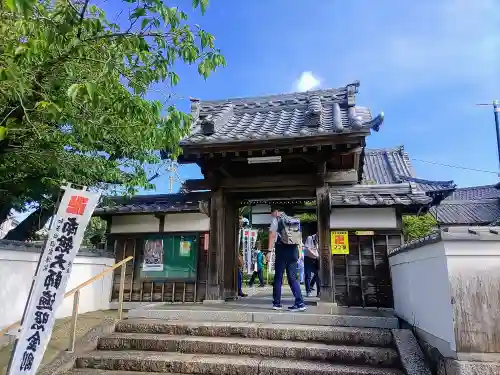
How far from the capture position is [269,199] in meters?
9.49

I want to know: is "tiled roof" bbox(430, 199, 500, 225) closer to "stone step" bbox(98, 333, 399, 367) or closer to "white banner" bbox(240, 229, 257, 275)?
"white banner" bbox(240, 229, 257, 275)

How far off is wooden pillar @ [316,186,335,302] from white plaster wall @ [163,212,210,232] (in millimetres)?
2888

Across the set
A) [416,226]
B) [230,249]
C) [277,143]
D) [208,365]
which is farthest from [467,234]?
[416,226]

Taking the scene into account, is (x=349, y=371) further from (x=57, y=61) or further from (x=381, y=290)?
(x=57, y=61)

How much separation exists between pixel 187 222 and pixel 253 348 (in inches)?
182

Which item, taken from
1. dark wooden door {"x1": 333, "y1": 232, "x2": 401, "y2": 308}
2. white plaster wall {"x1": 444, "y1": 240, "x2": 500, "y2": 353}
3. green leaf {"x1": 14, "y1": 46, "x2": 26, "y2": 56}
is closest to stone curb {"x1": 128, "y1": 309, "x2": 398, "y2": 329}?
white plaster wall {"x1": 444, "y1": 240, "x2": 500, "y2": 353}

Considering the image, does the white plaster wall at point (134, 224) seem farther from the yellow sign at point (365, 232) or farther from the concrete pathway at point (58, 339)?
the yellow sign at point (365, 232)

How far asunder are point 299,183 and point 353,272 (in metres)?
2.43

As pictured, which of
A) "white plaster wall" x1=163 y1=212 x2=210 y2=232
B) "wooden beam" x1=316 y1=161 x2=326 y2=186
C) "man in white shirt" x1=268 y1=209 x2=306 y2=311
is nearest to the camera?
"man in white shirt" x1=268 y1=209 x2=306 y2=311

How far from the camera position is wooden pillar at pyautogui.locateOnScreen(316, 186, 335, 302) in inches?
281

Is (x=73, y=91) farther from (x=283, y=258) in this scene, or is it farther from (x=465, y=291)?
(x=283, y=258)

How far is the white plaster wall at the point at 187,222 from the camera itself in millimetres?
8938

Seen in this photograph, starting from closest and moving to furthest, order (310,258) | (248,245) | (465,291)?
(465,291)
(310,258)
(248,245)

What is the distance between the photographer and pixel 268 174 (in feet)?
26.5
